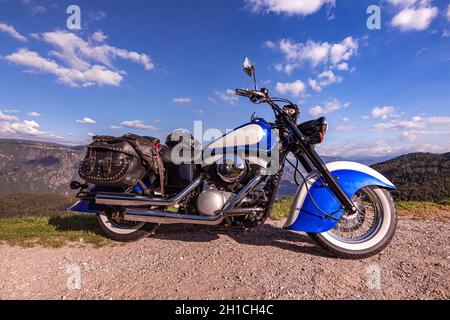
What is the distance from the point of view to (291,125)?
3725mm

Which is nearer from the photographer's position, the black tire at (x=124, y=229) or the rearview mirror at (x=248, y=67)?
the rearview mirror at (x=248, y=67)

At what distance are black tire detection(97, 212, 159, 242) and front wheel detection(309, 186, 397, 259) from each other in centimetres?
260

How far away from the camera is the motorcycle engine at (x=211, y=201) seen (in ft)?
11.7

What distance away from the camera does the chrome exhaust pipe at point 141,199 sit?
12.3ft

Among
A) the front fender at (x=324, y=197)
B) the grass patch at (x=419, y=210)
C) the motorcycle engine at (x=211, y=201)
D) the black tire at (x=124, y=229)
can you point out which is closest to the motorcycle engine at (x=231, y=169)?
the motorcycle engine at (x=211, y=201)

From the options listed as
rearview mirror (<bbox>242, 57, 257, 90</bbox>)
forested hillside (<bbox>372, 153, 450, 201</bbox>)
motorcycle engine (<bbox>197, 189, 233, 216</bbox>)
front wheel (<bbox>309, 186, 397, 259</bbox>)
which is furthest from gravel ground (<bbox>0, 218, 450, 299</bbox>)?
forested hillside (<bbox>372, 153, 450, 201</bbox>)

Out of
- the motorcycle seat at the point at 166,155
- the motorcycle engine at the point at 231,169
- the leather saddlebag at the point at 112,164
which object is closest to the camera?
the motorcycle engine at the point at 231,169

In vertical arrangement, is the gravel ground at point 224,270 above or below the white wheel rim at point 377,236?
below

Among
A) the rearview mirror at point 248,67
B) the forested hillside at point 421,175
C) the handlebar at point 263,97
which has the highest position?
the rearview mirror at point 248,67

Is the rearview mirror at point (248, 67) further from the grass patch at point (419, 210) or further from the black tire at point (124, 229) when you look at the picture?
the grass patch at point (419, 210)

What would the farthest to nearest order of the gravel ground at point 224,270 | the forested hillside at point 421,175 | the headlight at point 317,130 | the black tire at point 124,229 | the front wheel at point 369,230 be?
1. the forested hillside at point 421,175
2. the black tire at point 124,229
3. the headlight at point 317,130
4. the front wheel at point 369,230
5. the gravel ground at point 224,270

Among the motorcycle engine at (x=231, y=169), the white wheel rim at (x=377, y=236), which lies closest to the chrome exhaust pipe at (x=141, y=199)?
the motorcycle engine at (x=231, y=169)

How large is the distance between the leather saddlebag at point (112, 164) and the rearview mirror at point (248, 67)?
2.03m
